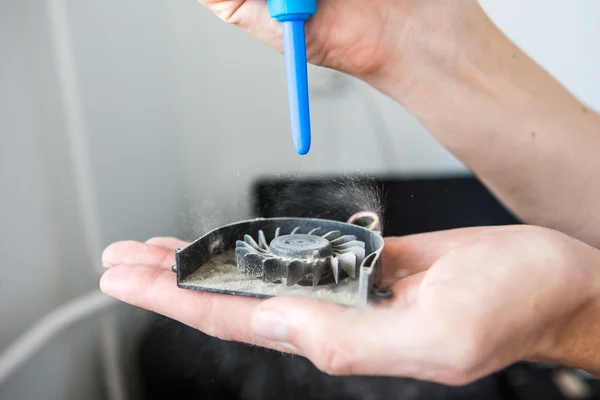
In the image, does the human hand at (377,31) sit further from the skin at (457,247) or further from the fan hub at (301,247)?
the fan hub at (301,247)

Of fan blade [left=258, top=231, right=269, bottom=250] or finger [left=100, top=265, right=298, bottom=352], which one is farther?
fan blade [left=258, top=231, right=269, bottom=250]

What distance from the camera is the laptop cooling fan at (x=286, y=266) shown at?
0.54 meters

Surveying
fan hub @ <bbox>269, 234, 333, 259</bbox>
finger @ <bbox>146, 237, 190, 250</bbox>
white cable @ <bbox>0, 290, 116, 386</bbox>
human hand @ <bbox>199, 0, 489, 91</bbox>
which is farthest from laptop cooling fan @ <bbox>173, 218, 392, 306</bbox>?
white cable @ <bbox>0, 290, 116, 386</bbox>

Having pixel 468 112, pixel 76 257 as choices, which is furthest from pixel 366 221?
pixel 76 257

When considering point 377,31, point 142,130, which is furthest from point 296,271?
point 142,130

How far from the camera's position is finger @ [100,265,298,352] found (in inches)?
21.1

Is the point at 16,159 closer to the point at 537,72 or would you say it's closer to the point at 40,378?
the point at 40,378

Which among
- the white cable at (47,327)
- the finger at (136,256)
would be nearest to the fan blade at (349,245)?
the finger at (136,256)

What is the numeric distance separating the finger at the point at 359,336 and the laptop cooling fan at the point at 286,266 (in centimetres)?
7

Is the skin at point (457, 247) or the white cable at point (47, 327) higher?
the skin at point (457, 247)

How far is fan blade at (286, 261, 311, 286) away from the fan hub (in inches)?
0.5

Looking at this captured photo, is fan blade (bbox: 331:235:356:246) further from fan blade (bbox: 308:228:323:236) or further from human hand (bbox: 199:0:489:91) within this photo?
human hand (bbox: 199:0:489:91)

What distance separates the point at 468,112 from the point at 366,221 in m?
0.23

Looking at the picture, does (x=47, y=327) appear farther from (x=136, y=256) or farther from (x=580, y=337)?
(x=580, y=337)
